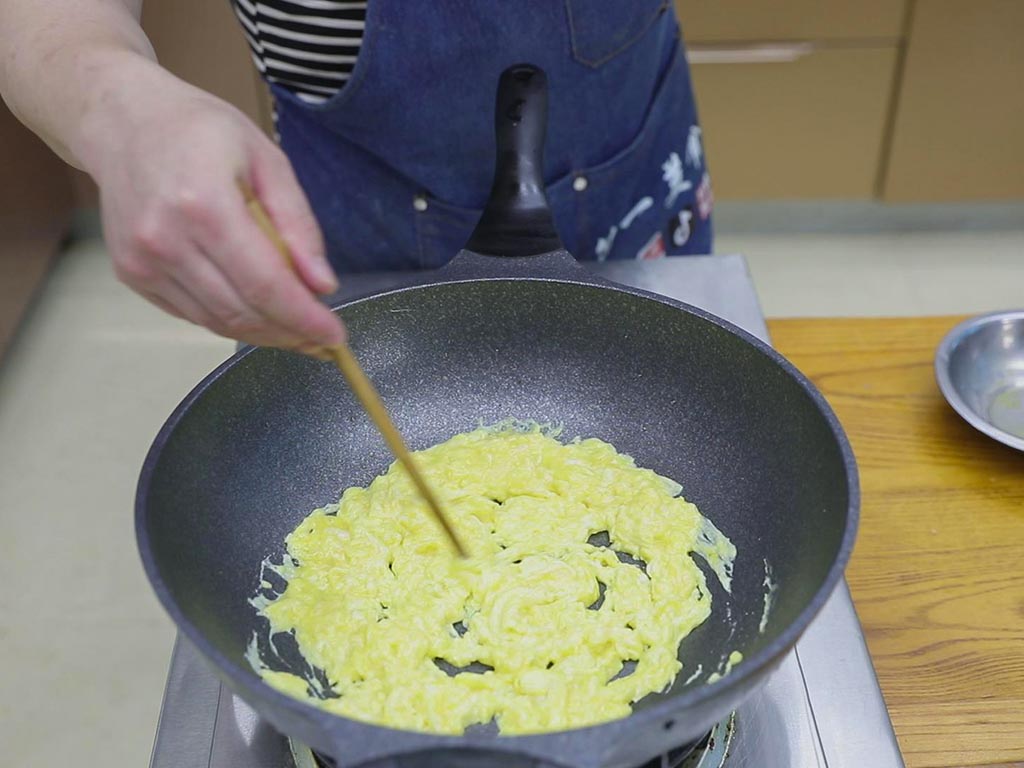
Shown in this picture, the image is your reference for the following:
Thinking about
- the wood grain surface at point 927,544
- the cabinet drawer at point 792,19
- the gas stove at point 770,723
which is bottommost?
the cabinet drawer at point 792,19

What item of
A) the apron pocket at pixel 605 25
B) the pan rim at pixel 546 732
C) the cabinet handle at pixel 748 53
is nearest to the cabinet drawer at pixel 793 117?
the cabinet handle at pixel 748 53

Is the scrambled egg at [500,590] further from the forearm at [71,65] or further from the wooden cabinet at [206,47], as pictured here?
the wooden cabinet at [206,47]

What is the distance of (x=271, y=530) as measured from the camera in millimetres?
991

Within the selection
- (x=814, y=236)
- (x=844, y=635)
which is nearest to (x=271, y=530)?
(x=844, y=635)

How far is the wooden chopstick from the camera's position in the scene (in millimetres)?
668

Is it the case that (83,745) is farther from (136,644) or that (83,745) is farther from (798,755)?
(798,755)

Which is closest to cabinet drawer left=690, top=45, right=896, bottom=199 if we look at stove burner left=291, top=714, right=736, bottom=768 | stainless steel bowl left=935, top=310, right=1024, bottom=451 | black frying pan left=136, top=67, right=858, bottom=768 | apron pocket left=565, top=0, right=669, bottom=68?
apron pocket left=565, top=0, right=669, bottom=68

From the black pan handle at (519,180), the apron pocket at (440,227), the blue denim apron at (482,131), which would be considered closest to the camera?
the black pan handle at (519,180)

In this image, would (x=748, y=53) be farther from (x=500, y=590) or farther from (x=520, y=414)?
(x=500, y=590)

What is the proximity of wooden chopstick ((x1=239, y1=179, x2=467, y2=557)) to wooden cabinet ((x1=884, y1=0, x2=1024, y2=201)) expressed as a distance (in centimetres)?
210

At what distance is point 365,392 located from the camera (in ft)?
2.56

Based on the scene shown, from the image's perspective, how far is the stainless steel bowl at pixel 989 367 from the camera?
3.84ft

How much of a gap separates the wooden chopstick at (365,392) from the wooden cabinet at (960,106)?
210 centimetres

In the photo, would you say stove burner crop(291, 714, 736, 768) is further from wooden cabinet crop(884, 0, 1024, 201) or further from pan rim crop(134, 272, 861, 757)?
wooden cabinet crop(884, 0, 1024, 201)
